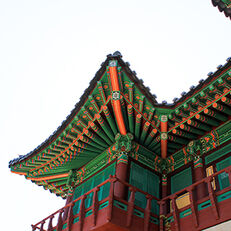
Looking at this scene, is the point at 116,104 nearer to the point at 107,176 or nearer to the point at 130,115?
the point at 130,115

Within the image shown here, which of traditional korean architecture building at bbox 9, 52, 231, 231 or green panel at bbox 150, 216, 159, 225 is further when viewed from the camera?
green panel at bbox 150, 216, 159, 225

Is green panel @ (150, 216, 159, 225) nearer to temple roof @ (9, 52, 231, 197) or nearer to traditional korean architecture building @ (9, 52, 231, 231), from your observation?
traditional korean architecture building @ (9, 52, 231, 231)

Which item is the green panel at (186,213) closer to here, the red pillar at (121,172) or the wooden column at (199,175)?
the wooden column at (199,175)

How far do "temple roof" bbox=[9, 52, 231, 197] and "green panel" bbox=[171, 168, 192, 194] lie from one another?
3.51ft

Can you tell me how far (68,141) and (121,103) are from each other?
3.38m

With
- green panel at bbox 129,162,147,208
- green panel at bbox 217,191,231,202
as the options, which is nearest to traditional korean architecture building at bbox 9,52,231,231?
green panel at bbox 129,162,147,208

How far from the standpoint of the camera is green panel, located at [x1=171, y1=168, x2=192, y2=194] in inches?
402

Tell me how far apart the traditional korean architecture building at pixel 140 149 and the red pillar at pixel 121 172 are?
3 cm

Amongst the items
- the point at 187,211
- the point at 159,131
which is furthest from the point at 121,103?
the point at 187,211

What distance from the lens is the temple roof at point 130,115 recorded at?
959 centimetres

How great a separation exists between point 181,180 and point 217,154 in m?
1.61

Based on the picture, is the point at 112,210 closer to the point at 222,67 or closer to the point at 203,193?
the point at 203,193

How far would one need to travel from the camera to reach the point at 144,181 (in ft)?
34.9

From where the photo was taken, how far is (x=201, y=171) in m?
9.82
